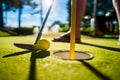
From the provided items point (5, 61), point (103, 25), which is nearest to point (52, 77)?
point (5, 61)

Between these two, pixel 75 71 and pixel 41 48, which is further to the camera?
pixel 41 48

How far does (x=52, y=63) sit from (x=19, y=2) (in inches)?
730

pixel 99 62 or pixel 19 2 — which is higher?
pixel 19 2

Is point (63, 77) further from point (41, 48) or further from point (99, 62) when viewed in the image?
point (41, 48)

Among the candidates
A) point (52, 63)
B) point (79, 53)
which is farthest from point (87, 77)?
point (79, 53)

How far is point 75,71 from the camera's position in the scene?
1.33m

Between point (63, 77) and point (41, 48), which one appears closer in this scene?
point (63, 77)

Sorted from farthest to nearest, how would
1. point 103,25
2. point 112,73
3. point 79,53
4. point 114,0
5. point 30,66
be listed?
point 103,25 < point 114,0 < point 79,53 < point 30,66 < point 112,73

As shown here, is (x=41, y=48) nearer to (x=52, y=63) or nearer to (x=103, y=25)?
(x=52, y=63)

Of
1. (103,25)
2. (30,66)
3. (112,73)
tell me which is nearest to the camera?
Answer: (112,73)

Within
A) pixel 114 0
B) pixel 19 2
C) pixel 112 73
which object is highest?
pixel 19 2

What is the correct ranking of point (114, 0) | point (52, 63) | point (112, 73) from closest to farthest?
point (112, 73)
point (52, 63)
point (114, 0)

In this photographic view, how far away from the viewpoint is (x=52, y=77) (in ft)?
3.90

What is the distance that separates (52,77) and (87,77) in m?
0.20
